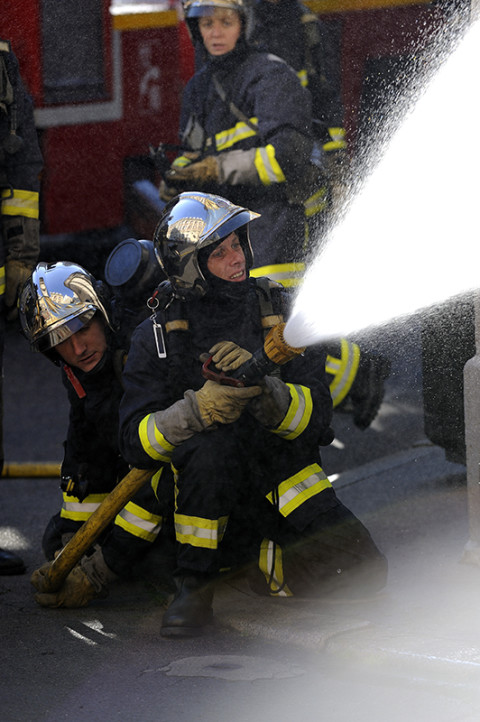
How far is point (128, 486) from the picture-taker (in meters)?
3.47

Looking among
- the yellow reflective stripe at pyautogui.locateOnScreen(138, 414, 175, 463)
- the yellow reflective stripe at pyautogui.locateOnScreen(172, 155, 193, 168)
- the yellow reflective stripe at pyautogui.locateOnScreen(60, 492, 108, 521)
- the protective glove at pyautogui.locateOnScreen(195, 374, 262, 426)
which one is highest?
the yellow reflective stripe at pyautogui.locateOnScreen(172, 155, 193, 168)

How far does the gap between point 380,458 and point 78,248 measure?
3.51 m

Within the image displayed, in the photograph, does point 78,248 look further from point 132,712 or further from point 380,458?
point 132,712

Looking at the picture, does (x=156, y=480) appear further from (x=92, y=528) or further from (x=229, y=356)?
(x=229, y=356)

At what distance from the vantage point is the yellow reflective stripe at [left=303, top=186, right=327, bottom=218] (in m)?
5.08

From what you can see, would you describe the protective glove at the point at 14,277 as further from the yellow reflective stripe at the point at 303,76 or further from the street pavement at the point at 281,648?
the yellow reflective stripe at the point at 303,76

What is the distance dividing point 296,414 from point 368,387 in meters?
1.85

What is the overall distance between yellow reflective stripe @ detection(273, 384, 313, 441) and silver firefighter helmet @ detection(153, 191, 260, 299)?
1.30 feet

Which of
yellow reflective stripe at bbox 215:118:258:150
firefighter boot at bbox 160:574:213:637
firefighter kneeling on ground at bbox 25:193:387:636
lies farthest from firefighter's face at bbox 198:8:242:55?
firefighter boot at bbox 160:574:213:637

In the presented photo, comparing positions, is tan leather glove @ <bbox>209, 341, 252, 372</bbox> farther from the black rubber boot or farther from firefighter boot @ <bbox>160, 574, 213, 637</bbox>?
the black rubber boot

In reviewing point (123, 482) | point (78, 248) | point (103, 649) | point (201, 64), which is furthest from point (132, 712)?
point (78, 248)

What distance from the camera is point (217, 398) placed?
324 cm

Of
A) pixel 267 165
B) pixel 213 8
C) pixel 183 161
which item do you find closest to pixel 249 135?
pixel 267 165

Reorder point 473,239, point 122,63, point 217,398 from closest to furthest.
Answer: point 217,398, point 473,239, point 122,63
